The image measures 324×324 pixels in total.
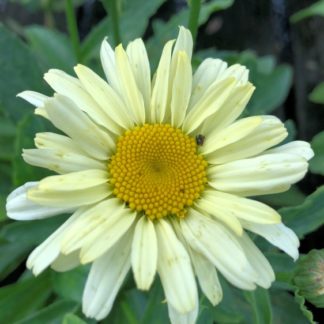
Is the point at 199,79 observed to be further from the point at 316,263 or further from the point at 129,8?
the point at 129,8

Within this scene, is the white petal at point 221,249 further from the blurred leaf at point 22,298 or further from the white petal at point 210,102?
the blurred leaf at point 22,298

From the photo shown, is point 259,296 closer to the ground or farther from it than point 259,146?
closer to the ground

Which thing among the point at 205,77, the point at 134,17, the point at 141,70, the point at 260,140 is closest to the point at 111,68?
the point at 141,70

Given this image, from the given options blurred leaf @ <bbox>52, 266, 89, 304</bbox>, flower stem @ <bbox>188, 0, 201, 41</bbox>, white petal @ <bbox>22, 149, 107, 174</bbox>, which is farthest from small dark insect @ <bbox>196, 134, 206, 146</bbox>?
blurred leaf @ <bbox>52, 266, 89, 304</bbox>

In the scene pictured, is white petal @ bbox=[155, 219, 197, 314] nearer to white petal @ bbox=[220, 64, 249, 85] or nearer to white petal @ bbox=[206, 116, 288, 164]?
white petal @ bbox=[206, 116, 288, 164]

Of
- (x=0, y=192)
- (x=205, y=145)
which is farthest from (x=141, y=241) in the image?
(x=0, y=192)

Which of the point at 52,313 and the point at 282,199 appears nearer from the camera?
the point at 52,313

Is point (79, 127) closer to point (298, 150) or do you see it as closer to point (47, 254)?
point (47, 254)
